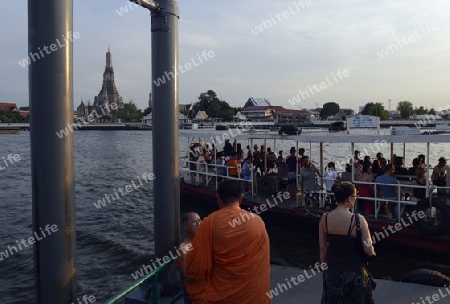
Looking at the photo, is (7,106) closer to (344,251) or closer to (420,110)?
(420,110)

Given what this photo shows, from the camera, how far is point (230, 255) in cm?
303

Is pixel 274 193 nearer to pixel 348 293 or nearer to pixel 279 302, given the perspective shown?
pixel 279 302

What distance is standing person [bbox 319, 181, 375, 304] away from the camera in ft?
12.4

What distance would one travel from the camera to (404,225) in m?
10.1

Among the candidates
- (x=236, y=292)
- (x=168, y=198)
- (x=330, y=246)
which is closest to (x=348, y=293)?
(x=330, y=246)

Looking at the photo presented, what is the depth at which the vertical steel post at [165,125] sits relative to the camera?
4609 mm

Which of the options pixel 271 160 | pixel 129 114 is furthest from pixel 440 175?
pixel 129 114

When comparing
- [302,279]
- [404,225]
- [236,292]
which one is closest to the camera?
[236,292]

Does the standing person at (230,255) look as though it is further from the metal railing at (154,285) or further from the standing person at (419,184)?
the standing person at (419,184)

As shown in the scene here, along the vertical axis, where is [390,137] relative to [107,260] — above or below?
above

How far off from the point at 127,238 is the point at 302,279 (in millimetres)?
9503

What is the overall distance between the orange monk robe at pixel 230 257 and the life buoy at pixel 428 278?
158 inches

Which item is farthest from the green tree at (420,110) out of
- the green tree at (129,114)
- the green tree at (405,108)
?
the green tree at (129,114)

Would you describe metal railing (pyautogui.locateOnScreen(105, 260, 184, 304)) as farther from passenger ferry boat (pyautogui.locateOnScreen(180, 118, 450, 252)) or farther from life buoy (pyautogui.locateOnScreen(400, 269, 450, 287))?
passenger ferry boat (pyautogui.locateOnScreen(180, 118, 450, 252))
